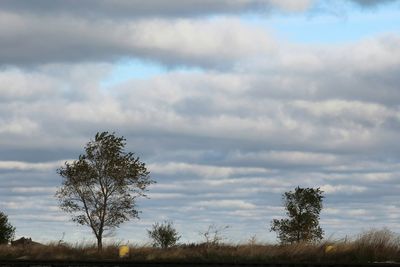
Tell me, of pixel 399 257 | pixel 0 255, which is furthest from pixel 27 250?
pixel 399 257

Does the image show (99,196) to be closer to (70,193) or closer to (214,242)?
(70,193)

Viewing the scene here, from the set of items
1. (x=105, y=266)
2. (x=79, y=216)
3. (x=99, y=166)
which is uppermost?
(x=99, y=166)

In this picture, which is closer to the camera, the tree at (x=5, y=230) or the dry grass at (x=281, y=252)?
the dry grass at (x=281, y=252)

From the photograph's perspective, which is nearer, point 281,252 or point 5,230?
point 281,252

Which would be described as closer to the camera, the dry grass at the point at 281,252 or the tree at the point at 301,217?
the dry grass at the point at 281,252

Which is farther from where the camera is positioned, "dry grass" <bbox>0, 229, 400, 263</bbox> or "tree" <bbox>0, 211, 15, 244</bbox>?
"tree" <bbox>0, 211, 15, 244</bbox>

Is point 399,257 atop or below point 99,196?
below

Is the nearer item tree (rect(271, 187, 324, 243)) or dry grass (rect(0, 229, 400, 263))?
dry grass (rect(0, 229, 400, 263))

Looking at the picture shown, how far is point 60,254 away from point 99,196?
12.7 m

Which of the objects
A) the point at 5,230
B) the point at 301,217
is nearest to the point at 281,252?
the point at 301,217

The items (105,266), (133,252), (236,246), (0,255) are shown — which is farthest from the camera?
(0,255)

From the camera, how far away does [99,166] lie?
53719 millimetres

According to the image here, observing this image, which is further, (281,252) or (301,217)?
(301,217)

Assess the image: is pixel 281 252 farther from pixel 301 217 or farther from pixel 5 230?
pixel 5 230
